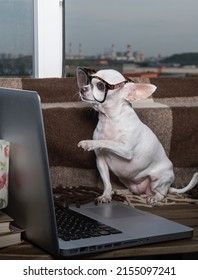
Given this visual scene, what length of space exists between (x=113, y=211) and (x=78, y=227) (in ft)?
0.61

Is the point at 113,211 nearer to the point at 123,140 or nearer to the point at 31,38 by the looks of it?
the point at 123,140

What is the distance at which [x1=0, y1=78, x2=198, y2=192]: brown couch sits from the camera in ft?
5.15

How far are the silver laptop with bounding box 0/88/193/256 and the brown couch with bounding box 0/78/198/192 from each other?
0.36 metres

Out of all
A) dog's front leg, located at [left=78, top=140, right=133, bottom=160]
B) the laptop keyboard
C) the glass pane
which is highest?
the glass pane

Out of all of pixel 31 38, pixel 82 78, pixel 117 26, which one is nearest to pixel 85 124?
pixel 82 78

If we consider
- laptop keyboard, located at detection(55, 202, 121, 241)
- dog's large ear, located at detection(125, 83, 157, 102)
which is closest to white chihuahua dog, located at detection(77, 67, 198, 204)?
dog's large ear, located at detection(125, 83, 157, 102)

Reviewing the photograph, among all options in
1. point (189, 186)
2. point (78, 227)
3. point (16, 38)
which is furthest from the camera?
point (16, 38)

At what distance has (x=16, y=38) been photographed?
1834 millimetres

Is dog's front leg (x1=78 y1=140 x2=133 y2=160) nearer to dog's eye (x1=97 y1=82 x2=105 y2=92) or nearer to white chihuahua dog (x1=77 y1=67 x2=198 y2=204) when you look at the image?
white chihuahua dog (x1=77 y1=67 x2=198 y2=204)

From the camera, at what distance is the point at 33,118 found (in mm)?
1001

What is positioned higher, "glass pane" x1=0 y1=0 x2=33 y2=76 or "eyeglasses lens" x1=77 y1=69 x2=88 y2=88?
"glass pane" x1=0 y1=0 x2=33 y2=76

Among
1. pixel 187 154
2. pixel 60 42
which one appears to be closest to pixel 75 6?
pixel 60 42

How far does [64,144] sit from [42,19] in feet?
1.55
